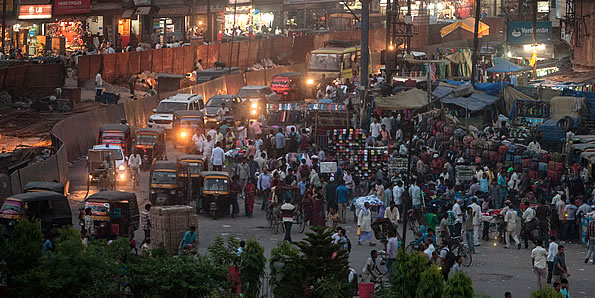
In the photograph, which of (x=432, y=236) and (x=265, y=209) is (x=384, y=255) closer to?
(x=432, y=236)

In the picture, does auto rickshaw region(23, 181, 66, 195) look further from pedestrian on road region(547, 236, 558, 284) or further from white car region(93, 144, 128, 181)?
pedestrian on road region(547, 236, 558, 284)

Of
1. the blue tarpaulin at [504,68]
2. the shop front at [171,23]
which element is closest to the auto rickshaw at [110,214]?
the blue tarpaulin at [504,68]

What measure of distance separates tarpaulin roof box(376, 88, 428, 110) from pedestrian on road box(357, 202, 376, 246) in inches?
557

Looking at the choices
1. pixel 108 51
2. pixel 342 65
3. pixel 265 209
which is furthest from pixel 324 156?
pixel 108 51

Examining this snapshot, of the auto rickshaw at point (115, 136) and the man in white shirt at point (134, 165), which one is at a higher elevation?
the auto rickshaw at point (115, 136)

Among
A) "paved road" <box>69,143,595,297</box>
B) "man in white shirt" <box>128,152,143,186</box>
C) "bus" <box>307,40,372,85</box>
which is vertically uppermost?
"bus" <box>307,40,372,85</box>

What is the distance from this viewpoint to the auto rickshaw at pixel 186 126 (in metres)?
38.4

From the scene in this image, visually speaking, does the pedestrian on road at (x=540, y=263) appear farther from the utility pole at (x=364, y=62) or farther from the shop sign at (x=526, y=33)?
the shop sign at (x=526, y=33)

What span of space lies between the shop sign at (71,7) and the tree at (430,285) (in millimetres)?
58475

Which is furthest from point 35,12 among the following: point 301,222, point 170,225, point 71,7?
point 170,225

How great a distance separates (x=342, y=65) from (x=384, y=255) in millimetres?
33868

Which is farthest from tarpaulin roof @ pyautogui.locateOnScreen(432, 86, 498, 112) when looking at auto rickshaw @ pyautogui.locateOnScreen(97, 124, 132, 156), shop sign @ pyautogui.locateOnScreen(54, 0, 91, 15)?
shop sign @ pyautogui.locateOnScreen(54, 0, 91, 15)

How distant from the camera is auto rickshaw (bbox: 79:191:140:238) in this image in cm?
2414

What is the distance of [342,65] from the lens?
5503 centimetres
